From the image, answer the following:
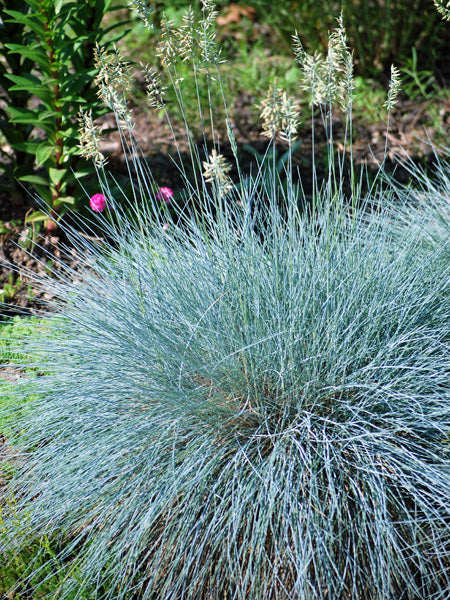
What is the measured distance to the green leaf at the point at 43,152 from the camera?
324 cm

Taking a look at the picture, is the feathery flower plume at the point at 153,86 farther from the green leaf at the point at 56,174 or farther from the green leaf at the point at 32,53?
Result: the green leaf at the point at 56,174

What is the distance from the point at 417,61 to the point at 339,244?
3.99 metres

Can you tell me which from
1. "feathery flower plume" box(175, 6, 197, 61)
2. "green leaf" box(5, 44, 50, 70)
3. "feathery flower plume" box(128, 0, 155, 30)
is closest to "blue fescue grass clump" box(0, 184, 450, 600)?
"feathery flower plume" box(175, 6, 197, 61)

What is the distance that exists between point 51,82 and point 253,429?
2038mm

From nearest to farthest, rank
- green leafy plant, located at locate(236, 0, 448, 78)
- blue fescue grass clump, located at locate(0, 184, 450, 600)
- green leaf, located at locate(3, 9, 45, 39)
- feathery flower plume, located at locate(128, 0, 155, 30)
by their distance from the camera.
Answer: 1. blue fescue grass clump, located at locate(0, 184, 450, 600)
2. feathery flower plume, located at locate(128, 0, 155, 30)
3. green leaf, located at locate(3, 9, 45, 39)
4. green leafy plant, located at locate(236, 0, 448, 78)

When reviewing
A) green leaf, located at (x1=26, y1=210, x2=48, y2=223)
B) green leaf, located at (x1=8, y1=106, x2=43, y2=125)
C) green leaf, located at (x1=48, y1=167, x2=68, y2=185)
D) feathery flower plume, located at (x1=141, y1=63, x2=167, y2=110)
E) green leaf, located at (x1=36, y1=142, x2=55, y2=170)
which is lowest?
green leaf, located at (x1=26, y1=210, x2=48, y2=223)

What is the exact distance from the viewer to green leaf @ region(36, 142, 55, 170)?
10.6 feet

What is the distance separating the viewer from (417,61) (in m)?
5.57

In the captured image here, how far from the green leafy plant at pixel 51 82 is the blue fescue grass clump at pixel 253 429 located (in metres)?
1.23

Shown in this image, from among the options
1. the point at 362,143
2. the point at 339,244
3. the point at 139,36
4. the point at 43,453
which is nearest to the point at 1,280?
the point at 43,453

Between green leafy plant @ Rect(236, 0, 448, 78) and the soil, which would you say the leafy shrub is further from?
green leafy plant @ Rect(236, 0, 448, 78)

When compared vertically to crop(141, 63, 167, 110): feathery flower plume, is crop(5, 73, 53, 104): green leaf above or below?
above

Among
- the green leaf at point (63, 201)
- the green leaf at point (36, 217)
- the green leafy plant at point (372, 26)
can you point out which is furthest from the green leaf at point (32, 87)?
the green leafy plant at point (372, 26)

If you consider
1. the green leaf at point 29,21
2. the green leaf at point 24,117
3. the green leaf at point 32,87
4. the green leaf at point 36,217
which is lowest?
the green leaf at point 36,217
